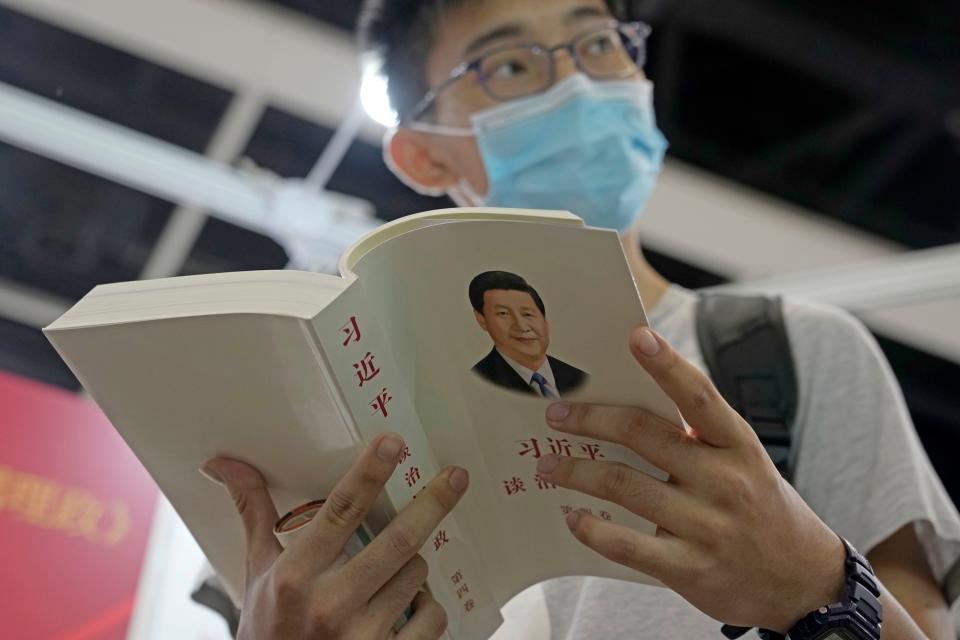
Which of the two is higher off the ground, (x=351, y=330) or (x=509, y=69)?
(x=509, y=69)

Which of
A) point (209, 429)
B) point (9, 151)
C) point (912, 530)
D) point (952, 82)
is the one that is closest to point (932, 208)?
point (952, 82)

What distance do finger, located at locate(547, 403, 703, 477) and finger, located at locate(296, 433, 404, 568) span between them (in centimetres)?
14

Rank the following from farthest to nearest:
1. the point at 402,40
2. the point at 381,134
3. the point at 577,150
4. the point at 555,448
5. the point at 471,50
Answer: the point at 381,134
the point at 402,40
the point at 471,50
the point at 577,150
the point at 555,448

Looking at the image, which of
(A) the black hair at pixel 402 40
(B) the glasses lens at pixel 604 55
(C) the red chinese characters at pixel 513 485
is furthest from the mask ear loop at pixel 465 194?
(C) the red chinese characters at pixel 513 485

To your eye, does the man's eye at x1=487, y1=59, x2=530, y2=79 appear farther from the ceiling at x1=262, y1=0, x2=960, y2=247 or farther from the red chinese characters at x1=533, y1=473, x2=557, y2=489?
the ceiling at x1=262, y1=0, x2=960, y2=247

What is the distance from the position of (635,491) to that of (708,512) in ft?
0.18

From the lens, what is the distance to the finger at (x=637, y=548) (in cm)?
80

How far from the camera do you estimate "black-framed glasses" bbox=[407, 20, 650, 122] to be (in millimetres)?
1568

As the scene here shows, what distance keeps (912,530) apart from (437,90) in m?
0.94

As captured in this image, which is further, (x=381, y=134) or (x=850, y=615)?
(x=381, y=134)

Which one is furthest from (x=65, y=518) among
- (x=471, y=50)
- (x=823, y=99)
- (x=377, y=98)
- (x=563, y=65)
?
(x=823, y=99)

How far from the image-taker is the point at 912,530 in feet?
3.71

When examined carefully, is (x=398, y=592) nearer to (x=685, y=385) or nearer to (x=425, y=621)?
(x=425, y=621)

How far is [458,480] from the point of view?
0.87 meters
